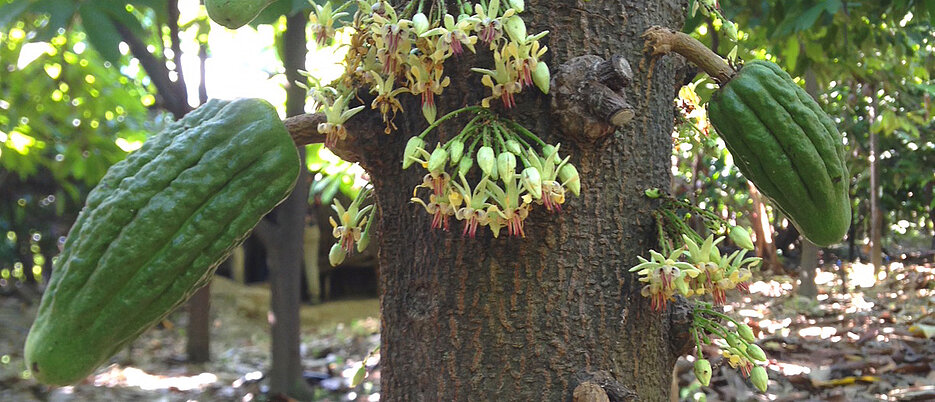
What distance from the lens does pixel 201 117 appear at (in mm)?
905

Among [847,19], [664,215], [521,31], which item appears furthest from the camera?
[847,19]

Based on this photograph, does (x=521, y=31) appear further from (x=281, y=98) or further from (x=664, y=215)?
(x=281, y=98)

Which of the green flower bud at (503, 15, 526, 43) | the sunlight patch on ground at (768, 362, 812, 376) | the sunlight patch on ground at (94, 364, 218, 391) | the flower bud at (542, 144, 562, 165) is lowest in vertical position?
the sunlight patch on ground at (94, 364, 218, 391)

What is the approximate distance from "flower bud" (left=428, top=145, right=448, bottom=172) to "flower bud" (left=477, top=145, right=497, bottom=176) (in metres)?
0.04

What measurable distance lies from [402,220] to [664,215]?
1.02ft

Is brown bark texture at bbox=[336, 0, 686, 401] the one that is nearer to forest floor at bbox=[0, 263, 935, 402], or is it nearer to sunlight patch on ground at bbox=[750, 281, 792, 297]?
forest floor at bbox=[0, 263, 935, 402]

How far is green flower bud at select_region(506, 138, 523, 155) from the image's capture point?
76 cm

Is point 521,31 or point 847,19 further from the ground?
point 847,19

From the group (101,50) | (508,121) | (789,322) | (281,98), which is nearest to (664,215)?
(508,121)

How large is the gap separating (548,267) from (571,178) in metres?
0.11

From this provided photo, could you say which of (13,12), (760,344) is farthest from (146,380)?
(760,344)

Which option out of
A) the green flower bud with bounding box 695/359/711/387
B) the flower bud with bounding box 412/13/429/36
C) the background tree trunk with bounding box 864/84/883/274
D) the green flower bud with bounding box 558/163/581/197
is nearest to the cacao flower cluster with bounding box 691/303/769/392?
the green flower bud with bounding box 695/359/711/387

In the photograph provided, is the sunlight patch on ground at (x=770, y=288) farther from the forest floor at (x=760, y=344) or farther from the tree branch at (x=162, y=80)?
the tree branch at (x=162, y=80)

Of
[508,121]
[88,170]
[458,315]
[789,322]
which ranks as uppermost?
[88,170]
